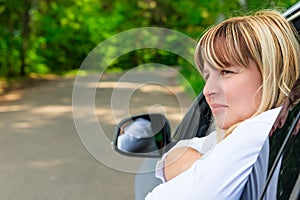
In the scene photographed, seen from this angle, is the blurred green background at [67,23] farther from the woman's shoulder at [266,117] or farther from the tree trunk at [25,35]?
the woman's shoulder at [266,117]

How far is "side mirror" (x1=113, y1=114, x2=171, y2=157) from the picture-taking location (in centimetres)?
263

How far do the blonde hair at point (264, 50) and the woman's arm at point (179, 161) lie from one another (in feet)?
0.93

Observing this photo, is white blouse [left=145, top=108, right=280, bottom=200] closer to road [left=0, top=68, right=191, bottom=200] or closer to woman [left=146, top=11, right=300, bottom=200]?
woman [left=146, top=11, right=300, bottom=200]

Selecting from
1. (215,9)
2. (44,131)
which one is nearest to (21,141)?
(44,131)

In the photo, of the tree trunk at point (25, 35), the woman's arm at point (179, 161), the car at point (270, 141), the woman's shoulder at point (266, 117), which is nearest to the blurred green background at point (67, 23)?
the tree trunk at point (25, 35)

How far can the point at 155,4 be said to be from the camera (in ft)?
60.8

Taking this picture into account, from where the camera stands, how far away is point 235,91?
159cm

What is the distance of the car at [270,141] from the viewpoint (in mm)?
1168

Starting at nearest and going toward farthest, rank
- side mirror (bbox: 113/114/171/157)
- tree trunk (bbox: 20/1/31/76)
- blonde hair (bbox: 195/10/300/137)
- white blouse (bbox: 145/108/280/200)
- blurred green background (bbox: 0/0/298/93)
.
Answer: white blouse (bbox: 145/108/280/200) → blonde hair (bbox: 195/10/300/137) → side mirror (bbox: 113/114/171/157) → blurred green background (bbox: 0/0/298/93) → tree trunk (bbox: 20/1/31/76)

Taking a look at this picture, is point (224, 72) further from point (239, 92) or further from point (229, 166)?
point (229, 166)

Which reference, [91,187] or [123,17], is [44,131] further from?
[123,17]

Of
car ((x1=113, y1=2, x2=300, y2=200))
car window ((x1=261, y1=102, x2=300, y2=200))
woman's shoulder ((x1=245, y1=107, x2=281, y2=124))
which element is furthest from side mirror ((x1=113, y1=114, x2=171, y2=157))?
car window ((x1=261, y1=102, x2=300, y2=200))

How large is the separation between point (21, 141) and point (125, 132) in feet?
17.8

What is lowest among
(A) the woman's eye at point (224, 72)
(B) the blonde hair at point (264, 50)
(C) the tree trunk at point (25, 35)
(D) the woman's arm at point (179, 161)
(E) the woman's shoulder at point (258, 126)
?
(C) the tree trunk at point (25, 35)
